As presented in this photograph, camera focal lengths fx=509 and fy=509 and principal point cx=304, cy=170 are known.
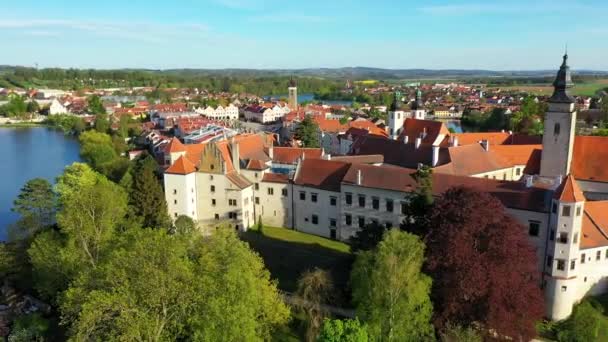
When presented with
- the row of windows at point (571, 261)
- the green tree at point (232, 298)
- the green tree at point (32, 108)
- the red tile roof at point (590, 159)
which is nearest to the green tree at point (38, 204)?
the green tree at point (232, 298)

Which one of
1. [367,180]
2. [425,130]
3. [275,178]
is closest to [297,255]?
[367,180]

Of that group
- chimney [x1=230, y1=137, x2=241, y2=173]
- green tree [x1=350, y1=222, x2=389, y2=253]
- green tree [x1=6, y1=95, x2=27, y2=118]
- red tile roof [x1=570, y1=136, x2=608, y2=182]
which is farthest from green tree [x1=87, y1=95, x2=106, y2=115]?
red tile roof [x1=570, y1=136, x2=608, y2=182]

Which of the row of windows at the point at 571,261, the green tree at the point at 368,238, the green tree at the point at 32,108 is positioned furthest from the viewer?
the green tree at the point at 32,108

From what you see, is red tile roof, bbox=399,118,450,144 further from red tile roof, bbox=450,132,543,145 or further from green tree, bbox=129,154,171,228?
green tree, bbox=129,154,171,228

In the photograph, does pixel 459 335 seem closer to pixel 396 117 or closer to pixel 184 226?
pixel 184 226

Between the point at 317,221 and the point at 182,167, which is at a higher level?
the point at 182,167

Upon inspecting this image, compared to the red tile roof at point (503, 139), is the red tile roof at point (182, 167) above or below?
below

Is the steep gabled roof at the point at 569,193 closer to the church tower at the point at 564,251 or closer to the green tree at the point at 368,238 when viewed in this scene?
the church tower at the point at 564,251

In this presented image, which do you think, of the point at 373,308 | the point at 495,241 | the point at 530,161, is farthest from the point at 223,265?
the point at 530,161
